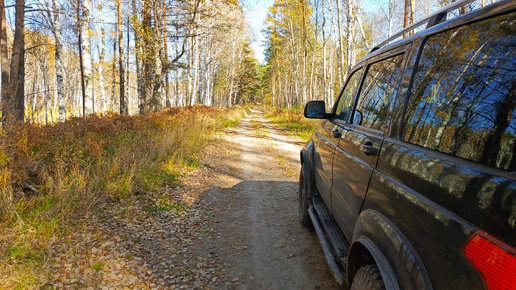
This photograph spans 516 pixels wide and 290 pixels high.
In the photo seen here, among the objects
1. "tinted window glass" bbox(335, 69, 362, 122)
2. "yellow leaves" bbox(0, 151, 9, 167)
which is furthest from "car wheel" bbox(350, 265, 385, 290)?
"yellow leaves" bbox(0, 151, 9, 167)

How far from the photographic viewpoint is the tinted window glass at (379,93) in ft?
7.13

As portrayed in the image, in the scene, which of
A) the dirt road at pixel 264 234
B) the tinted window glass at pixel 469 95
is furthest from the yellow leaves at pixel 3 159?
the tinted window glass at pixel 469 95

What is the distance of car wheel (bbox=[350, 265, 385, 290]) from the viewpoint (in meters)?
1.62

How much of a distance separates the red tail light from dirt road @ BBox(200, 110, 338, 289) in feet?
7.78

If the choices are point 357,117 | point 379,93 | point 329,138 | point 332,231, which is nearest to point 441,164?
point 379,93

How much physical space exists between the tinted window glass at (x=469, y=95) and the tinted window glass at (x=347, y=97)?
4.49 ft

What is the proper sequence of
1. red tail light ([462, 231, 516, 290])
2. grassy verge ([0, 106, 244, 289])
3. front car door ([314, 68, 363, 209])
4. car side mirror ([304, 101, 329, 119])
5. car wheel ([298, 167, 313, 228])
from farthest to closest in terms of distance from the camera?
car wheel ([298, 167, 313, 228]) < car side mirror ([304, 101, 329, 119]) < grassy verge ([0, 106, 244, 289]) < front car door ([314, 68, 363, 209]) < red tail light ([462, 231, 516, 290])

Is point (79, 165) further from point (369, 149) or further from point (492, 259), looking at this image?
point (492, 259)

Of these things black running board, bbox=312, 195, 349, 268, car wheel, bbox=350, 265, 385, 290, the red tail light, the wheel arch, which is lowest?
black running board, bbox=312, 195, 349, 268

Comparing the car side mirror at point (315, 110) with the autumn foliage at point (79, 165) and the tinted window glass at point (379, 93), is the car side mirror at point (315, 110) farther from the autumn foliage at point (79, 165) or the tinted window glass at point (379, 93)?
the autumn foliage at point (79, 165)

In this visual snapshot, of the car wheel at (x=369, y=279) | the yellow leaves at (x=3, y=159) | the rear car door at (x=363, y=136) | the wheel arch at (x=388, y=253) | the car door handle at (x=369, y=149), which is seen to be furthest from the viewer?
the yellow leaves at (x=3, y=159)

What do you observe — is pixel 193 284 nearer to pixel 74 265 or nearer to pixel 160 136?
pixel 74 265

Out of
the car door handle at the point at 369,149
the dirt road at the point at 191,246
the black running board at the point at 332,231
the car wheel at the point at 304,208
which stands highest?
the car door handle at the point at 369,149

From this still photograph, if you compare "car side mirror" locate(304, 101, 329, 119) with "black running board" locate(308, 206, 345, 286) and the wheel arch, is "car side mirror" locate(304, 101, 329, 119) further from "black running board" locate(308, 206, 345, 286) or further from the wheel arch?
the wheel arch
